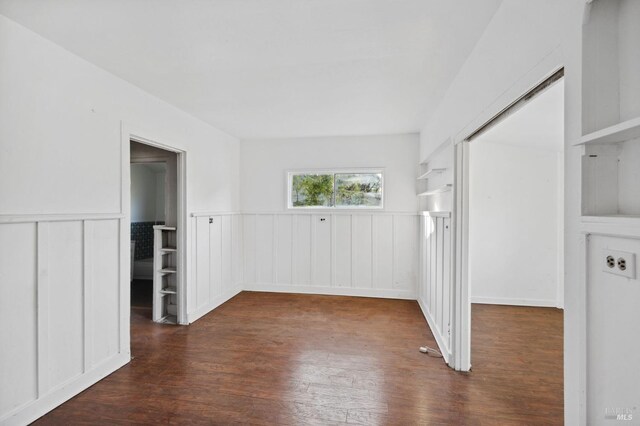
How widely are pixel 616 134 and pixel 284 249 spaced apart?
416 centimetres

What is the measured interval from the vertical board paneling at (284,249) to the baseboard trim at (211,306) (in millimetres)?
670

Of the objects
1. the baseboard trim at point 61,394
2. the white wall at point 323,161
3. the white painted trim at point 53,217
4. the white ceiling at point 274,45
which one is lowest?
the baseboard trim at point 61,394

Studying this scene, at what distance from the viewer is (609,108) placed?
3.02 ft

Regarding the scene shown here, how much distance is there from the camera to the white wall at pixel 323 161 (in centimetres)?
434

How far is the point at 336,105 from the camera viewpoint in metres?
3.12

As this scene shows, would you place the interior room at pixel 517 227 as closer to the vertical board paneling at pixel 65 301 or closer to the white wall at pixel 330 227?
the white wall at pixel 330 227

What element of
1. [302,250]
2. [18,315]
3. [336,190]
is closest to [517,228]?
[336,190]

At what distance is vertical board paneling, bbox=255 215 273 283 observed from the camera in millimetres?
4684

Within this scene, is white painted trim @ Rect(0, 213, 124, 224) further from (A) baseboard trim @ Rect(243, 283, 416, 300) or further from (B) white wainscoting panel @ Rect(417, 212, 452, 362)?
(B) white wainscoting panel @ Rect(417, 212, 452, 362)

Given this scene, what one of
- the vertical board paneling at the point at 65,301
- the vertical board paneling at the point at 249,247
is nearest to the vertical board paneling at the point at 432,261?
the vertical board paneling at the point at 249,247

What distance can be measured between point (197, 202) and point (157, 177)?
3041mm

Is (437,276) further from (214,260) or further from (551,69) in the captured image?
(214,260)

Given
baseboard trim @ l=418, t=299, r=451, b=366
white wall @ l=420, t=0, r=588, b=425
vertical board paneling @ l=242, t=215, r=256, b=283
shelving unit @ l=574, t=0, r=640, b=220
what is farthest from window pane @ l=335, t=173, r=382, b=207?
shelving unit @ l=574, t=0, r=640, b=220

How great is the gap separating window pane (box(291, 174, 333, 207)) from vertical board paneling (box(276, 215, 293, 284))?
0.35m
